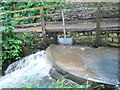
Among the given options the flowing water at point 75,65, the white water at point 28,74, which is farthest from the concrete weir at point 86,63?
the white water at point 28,74

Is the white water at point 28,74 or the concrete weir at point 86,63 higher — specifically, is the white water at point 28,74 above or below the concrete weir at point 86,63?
below

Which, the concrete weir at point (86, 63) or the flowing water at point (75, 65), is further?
the flowing water at point (75, 65)

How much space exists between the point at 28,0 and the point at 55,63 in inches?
181

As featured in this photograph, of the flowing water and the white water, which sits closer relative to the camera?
the flowing water

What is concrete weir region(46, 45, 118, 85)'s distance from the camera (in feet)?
9.93

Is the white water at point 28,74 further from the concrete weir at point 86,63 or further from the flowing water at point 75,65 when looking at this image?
the concrete weir at point 86,63

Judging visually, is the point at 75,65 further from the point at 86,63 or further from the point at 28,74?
the point at 28,74

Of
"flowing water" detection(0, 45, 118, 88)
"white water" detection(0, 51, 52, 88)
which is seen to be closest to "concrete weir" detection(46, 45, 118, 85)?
"flowing water" detection(0, 45, 118, 88)

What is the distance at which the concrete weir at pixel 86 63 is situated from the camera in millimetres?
3027

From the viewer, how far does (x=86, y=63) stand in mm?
3686

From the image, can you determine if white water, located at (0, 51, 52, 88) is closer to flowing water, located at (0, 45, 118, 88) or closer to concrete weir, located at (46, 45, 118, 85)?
flowing water, located at (0, 45, 118, 88)

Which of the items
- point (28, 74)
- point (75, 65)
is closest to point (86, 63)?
point (75, 65)

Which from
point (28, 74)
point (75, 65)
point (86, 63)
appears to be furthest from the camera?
point (28, 74)

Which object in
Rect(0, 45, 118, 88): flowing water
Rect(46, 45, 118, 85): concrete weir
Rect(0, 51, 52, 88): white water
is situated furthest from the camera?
Rect(0, 51, 52, 88): white water
